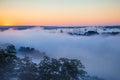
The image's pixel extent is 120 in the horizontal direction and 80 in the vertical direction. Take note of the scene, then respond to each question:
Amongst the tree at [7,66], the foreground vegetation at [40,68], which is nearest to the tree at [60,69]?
the foreground vegetation at [40,68]

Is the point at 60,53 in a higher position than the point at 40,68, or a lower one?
higher

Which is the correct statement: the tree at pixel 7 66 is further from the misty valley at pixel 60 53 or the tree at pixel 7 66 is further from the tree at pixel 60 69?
the tree at pixel 60 69

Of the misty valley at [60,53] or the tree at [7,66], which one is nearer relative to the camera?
the misty valley at [60,53]

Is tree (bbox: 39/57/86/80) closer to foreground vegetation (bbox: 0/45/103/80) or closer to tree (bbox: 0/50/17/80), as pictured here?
foreground vegetation (bbox: 0/45/103/80)

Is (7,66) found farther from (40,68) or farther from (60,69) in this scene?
(60,69)

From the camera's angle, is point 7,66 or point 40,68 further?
point 7,66

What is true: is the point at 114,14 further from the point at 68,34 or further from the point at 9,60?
the point at 9,60

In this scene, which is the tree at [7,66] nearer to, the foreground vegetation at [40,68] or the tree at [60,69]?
the foreground vegetation at [40,68]

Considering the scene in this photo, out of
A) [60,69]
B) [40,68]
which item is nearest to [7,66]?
[40,68]

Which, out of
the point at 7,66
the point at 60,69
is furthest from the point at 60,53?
the point at 7,66
